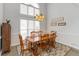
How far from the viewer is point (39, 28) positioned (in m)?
2.31

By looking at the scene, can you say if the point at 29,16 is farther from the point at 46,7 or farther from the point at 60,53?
the point at 60,53

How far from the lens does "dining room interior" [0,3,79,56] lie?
2.27 meters

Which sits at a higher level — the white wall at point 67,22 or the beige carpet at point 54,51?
the white wall at point 67,22

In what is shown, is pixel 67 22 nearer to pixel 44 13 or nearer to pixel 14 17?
pixel 44 13

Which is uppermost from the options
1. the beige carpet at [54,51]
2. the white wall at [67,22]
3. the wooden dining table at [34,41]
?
the white wall at [67,22]

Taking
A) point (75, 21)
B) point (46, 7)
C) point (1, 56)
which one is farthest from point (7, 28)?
point (75, 21)

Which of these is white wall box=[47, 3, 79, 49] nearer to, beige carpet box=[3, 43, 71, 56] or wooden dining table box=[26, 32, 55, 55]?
beige carpet box=[3, 43, 71, 56]

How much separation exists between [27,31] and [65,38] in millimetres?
699

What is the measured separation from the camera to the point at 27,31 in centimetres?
229

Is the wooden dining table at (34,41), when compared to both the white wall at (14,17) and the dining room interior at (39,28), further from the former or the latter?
the white wall at (14,17)

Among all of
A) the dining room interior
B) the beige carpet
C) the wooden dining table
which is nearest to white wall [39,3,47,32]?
the dining room interior

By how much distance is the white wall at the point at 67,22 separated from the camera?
2277 mm

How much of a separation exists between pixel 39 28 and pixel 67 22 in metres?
0.52

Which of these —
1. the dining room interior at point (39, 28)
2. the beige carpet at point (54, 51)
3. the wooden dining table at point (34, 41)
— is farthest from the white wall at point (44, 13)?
the beige carpet at point (54, 51)
